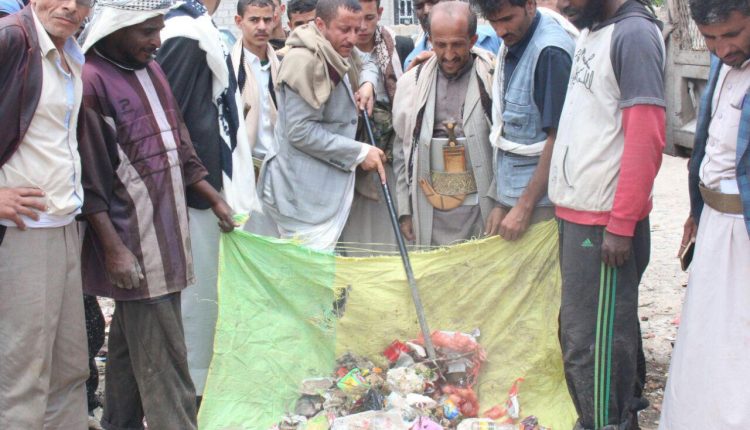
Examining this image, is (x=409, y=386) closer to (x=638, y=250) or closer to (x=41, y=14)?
(x=638, y=250)

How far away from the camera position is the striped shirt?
3.53 meters

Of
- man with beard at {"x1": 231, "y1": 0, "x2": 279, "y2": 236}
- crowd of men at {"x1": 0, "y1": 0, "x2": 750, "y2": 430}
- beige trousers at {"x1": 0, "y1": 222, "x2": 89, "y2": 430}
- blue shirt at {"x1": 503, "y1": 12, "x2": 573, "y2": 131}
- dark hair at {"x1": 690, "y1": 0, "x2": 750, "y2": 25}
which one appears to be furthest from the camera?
man with beard at {"x1": 231, "y1": 0, "x2": 279, "y2": 236}

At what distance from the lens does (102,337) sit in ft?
16.0

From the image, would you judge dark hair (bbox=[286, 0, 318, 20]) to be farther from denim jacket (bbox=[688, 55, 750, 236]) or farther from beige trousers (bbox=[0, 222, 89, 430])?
denim jacket (bbox=[688, 55, 750, 236])

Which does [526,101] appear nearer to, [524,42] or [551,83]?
[551,83]

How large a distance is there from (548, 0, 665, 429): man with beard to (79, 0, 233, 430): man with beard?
5.26ft

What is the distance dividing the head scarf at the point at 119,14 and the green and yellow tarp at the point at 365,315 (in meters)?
1.10

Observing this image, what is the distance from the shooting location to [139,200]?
3637 mm

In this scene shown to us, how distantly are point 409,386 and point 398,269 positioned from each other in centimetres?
56

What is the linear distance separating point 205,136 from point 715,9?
91.4 inches

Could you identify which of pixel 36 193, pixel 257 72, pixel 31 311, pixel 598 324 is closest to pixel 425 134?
pixel 598 324

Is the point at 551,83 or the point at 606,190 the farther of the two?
the point at 551,83

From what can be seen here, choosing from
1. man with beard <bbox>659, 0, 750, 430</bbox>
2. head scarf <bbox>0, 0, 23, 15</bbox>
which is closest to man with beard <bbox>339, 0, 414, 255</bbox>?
head scarf <bbox>0, 0, 23, 15</bbox>

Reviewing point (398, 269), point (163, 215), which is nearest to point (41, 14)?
point (163, 215)
